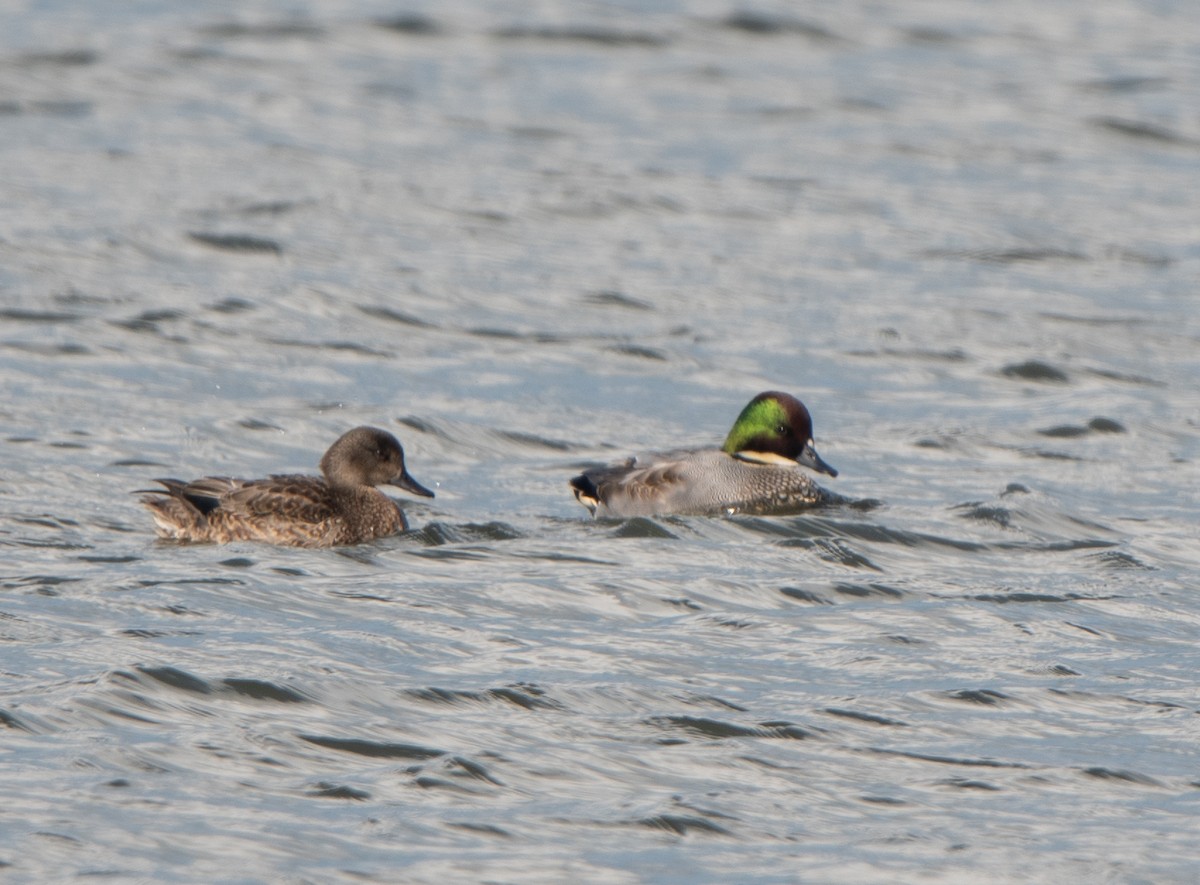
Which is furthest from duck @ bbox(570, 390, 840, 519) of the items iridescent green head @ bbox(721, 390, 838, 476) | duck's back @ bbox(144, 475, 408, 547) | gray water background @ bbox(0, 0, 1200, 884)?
duck's back @ bbox(144, 475, 408, 547)

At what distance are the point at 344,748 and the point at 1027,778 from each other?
2.65 meters

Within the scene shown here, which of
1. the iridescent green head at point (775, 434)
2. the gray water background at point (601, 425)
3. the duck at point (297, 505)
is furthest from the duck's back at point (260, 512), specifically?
the iridescent green head at point (775, 434)

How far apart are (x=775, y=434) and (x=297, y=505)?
124 inches

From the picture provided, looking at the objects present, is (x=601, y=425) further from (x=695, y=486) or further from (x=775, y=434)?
(x=695, y=486)

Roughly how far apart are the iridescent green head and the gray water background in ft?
1.62

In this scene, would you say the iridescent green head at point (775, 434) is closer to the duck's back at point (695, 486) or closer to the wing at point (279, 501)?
the duck's back at point (695, 486)

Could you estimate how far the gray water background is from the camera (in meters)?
8.18

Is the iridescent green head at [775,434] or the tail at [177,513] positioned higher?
the iridescent green head at [775,434]

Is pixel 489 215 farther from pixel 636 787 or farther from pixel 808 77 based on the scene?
pixel 636 787

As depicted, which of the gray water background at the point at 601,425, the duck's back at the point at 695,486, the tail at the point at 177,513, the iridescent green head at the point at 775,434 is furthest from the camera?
the iridescent green head at the point at 775,434

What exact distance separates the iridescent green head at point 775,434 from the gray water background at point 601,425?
1.62 ft

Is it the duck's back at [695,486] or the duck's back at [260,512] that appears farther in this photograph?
the duck's back at [695,486]

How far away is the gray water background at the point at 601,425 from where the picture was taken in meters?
8.18

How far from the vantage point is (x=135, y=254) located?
63.7ft
